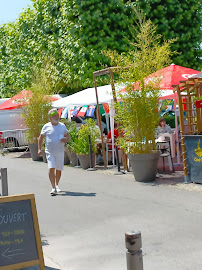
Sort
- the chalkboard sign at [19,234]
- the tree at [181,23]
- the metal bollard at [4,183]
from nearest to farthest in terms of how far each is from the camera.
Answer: the chalkboard sign at [19,234] < the metal bollard at [4,183] < the tree at [181,23]

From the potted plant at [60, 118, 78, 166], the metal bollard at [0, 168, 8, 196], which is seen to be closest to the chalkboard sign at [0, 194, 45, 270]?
the metal bollard at [0, 168, 8, 196]

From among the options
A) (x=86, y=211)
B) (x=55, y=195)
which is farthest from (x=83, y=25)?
(x=86, y=211)

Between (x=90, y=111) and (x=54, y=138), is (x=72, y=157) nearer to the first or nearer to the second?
(x=90, y=111)

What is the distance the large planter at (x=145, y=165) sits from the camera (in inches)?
468

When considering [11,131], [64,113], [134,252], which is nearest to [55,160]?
[134,252]

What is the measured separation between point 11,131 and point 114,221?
16698mm

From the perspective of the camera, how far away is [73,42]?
25.6m

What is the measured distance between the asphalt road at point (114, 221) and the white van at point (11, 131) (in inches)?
428

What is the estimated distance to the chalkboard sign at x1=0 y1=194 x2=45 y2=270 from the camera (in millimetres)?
5195

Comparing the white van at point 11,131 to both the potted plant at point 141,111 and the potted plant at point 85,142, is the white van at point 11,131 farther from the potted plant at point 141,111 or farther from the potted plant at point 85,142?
the potted plant at point 141,111

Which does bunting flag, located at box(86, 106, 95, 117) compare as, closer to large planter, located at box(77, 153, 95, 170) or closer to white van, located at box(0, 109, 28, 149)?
white van, located at box(0, 109, 28, 149)

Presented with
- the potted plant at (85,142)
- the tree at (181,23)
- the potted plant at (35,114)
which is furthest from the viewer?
the tree at (181,23)

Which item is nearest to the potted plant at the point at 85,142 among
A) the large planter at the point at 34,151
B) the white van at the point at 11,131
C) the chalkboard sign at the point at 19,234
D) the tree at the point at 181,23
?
the large planter at the point at 34,151

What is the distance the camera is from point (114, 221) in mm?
8070
